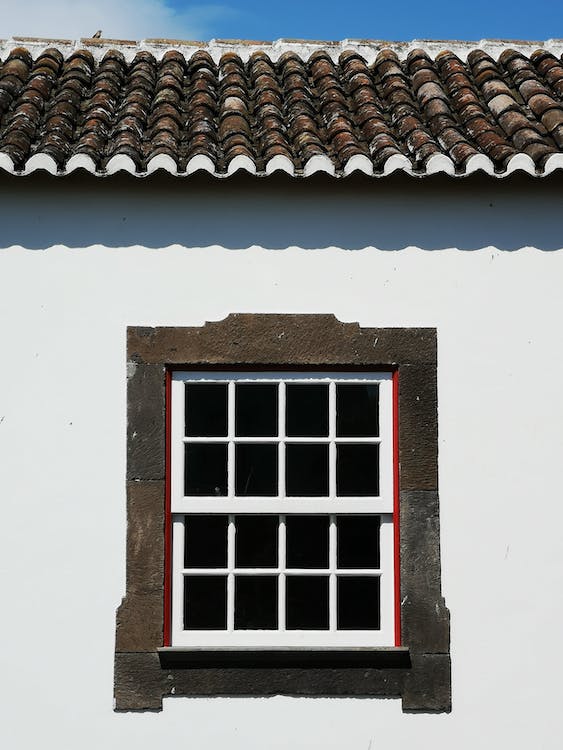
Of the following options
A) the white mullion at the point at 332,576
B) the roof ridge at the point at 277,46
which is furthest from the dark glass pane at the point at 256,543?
the roof ridge at the point at 277,46

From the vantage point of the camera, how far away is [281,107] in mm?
5891

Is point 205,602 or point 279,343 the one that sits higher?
point 279,343

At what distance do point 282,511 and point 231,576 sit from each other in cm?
41

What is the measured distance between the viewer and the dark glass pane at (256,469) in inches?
207

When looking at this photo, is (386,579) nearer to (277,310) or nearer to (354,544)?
(354,544)

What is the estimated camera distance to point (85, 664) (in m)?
5.09

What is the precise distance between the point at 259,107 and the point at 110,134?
88 centimetres

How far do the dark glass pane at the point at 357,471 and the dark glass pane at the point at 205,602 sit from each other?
0.76 metres

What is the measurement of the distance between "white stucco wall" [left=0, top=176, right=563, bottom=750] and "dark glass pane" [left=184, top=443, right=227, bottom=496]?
336 mm

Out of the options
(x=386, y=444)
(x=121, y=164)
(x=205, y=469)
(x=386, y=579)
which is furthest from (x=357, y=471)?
(x=121, y=164)

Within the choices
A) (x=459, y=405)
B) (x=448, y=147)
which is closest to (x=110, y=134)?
(x=448, y=147)

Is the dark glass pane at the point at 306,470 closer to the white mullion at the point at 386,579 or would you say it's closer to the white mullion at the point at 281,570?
the white mullion at the point at 281,570

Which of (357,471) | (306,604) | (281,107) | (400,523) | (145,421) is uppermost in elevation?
(281,107)

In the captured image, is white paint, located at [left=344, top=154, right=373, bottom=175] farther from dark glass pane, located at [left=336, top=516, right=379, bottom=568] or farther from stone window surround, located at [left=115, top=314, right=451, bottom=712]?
dark glass pane, located at [left=336, top=516, right=379, bottom=568]
